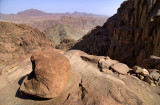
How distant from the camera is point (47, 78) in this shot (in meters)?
2.93

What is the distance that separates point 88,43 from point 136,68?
1533 cm

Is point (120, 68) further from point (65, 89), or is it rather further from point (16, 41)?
point (16, 41)

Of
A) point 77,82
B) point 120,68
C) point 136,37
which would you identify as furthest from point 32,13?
point 77,82

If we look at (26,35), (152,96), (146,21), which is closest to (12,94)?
(152,96)

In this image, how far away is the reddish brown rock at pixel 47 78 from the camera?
9.59 feet

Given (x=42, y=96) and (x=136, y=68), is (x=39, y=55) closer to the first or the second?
(x=42, y=96)

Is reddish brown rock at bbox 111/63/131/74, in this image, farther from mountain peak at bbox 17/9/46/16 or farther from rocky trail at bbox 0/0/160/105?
mountain peak at bbox 17/9/46/16

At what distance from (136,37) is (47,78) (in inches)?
498

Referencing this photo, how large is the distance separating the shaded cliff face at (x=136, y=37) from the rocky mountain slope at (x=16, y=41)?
11.7 meters


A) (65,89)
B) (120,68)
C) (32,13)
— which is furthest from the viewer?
(32,13)

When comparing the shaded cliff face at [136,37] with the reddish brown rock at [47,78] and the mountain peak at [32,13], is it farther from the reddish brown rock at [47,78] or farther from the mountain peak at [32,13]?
the mountain peak at [32,13]

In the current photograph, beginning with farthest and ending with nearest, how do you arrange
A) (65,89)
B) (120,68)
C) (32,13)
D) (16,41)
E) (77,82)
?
(32,13) → (16,41) → (120,68) → (77,82) → (65,89)

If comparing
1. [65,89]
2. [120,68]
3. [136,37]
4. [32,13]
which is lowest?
[65,89]

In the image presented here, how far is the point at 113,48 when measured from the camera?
15.2 m
